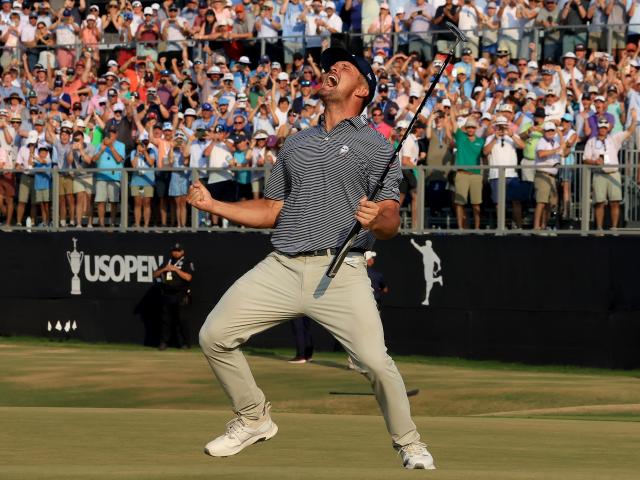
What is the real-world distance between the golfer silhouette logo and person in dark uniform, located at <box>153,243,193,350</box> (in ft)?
13.1

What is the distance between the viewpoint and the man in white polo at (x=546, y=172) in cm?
2012

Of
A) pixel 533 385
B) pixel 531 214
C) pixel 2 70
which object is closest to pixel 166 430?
pixel 533 385

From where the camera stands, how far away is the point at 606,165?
1969 cm

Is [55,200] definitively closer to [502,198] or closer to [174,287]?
[174,287]

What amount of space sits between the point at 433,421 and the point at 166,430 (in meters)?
3.02

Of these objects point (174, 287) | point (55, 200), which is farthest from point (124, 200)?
point (174, 287)

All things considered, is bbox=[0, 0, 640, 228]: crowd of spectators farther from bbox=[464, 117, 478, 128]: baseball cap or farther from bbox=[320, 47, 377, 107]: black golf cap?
bbox=[320, 47, 377, 107]: black golf cap

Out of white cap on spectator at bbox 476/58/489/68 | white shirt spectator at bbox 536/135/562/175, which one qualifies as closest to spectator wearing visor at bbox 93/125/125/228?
white cap on spectator at bbox 476/58/489/68

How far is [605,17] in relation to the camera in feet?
76.7

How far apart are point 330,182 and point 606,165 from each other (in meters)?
11.8

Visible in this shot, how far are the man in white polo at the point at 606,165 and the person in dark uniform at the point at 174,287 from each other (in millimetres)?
6957

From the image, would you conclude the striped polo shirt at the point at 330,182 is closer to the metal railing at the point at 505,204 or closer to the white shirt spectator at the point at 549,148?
the metal railing at the point at 505,204

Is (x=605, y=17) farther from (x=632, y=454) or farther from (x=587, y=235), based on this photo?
(x=632, y=454)

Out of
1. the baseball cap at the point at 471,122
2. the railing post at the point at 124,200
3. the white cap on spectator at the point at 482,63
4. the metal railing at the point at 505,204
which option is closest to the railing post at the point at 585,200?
the metal railing at the point at 505,204
